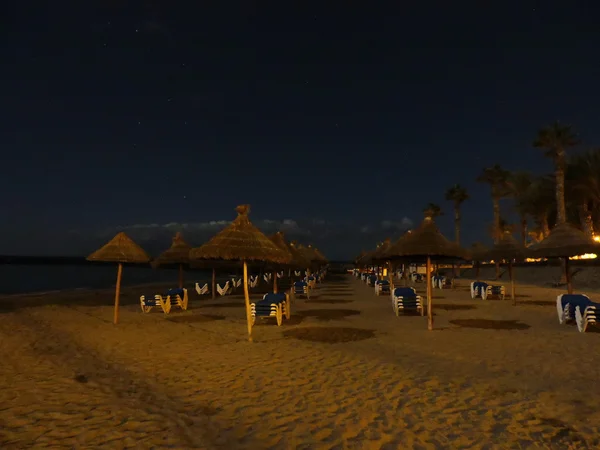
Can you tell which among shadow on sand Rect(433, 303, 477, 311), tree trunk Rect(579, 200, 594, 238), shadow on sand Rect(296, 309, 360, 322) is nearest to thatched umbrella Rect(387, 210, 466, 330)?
shadow on sand Rect(296, 309, 360, 322)

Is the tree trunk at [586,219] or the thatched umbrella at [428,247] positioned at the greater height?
the tree trunk at [586,219]

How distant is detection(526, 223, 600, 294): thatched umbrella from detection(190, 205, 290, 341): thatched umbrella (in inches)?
345

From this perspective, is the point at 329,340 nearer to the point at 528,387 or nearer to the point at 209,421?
the point at 528,387

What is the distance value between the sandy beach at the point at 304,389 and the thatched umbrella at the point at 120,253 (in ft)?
6.82

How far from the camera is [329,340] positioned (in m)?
9.01

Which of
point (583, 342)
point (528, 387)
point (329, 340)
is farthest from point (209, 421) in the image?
point (583, 342)

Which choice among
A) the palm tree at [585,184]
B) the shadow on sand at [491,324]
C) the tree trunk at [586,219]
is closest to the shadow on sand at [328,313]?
the shadow on sand at [491,324]

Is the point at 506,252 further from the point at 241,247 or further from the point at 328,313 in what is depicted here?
the point at 241,247

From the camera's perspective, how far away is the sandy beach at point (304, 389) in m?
4.01

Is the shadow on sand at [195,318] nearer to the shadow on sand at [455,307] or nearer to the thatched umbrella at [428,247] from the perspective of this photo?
the thatched umbrella at [428,247]

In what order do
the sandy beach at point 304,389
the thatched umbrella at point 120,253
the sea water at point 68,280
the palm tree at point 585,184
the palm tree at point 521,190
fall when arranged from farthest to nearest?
the palm tree at point 521,190, the sea water at point 68,280, the palm tree at point 585,184, the thatched umbrella at point 120,253, the sandy beach at point 304,389

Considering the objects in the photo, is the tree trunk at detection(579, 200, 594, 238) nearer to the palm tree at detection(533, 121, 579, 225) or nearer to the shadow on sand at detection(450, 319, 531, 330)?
the palm tree at detection(533, 121, 579, 225)

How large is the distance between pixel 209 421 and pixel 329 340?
16.0 feet

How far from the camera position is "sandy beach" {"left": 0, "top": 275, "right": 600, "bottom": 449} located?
13.1 ft
